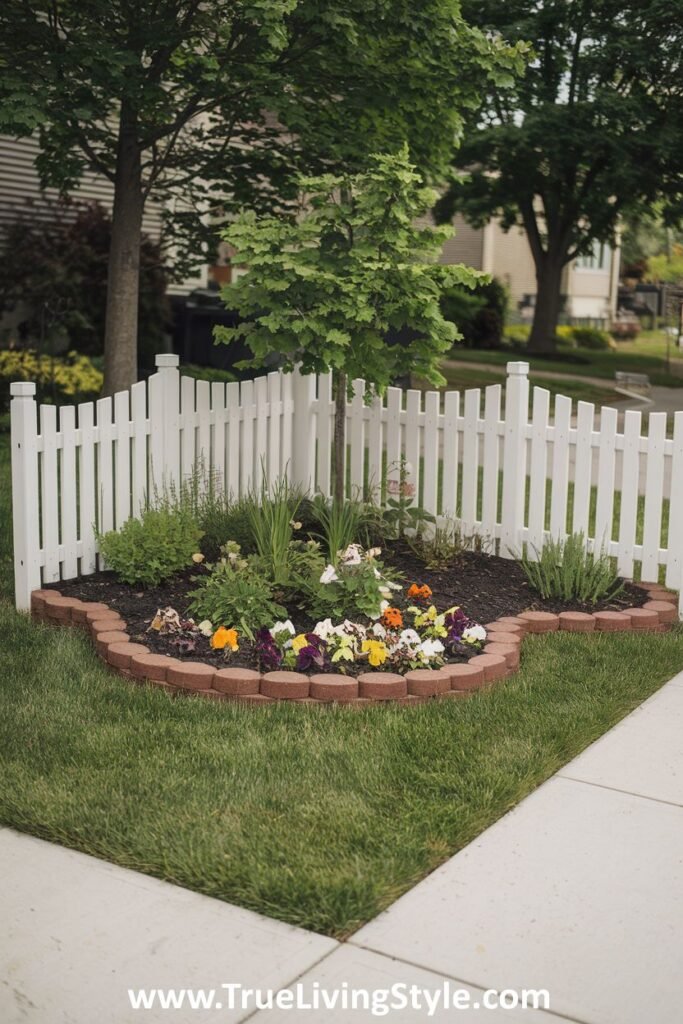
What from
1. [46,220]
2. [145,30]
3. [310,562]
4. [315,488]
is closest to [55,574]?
[310,562]

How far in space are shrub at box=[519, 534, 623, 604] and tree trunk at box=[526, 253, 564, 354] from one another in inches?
698

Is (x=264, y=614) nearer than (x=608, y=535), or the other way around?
(x=264, y=614)

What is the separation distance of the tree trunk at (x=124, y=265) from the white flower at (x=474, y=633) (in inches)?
208

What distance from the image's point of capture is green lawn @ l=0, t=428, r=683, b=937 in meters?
3.82

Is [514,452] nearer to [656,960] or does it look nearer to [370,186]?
[370,186]

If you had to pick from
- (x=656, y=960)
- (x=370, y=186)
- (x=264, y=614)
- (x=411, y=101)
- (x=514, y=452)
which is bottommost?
(x=656, y=960)

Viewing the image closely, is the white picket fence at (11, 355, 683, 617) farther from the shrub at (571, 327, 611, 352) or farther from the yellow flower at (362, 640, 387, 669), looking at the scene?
the shrub at (571, 327, 611, 352)

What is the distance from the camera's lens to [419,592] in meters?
6.35

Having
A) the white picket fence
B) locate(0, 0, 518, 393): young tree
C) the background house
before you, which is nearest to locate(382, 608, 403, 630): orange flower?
the white picket fence

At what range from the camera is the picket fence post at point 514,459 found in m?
7.19

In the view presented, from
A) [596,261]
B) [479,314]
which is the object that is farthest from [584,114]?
[596,261]

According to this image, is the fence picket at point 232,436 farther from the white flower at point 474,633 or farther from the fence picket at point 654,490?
the fence picket at point 654,490

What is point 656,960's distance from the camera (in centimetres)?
341

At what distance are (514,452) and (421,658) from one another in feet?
7.13
